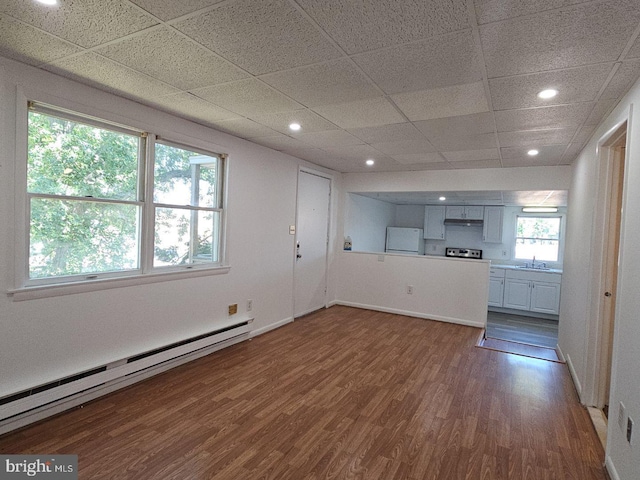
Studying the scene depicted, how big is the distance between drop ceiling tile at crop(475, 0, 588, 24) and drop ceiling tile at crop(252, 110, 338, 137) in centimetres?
159

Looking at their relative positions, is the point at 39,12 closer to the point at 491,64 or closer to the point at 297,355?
the point at 491,64

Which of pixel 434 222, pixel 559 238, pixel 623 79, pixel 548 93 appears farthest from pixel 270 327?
pixel 559 238

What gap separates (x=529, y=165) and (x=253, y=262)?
3.84 metres

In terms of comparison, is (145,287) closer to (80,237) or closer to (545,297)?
(80,237)

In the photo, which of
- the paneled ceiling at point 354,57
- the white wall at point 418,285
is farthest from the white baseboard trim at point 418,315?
the paneled ceiling at point 354,57

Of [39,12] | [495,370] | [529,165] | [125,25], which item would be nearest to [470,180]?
[529,165]

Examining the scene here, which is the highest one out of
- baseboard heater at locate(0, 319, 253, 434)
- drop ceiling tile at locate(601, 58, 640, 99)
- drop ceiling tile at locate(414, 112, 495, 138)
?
drop ceiling tile at locate(414, 112, 495, 138)

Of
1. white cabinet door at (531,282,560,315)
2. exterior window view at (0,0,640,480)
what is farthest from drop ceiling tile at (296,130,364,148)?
white cabinet door at (531,282,560,315)

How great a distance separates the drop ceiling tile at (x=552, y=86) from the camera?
1904 millimetres

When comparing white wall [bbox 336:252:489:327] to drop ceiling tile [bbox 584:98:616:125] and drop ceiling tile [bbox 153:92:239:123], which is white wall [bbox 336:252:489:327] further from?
drop ceiling tile [bbox 153:92:239:123]

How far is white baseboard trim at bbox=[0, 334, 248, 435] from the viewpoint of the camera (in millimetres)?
2113

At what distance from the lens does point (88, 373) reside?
2.46 meters

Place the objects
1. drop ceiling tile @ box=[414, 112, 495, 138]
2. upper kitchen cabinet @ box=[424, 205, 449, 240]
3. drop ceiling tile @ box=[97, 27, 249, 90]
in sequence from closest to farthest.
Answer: drop ceiling tile @ box=[97, 27, 249, 90]
drop ceiling tile @ box=[414, 112, 495, 138]
upper kitchen cabinet @ box=[424, 205, 449, 240]

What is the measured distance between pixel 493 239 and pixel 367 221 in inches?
109
